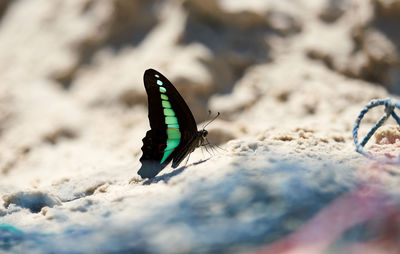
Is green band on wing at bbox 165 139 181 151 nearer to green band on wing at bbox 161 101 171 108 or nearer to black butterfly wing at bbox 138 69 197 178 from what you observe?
black butterfly wing at bbox 138 69 197 178

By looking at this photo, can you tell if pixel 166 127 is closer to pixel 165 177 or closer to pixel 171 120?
pixel 171 120

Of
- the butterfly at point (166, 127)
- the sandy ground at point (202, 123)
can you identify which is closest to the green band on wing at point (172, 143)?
the butterfly at point (166, 127)

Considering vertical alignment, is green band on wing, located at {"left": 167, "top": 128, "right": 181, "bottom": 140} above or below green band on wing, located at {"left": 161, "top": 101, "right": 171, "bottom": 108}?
below

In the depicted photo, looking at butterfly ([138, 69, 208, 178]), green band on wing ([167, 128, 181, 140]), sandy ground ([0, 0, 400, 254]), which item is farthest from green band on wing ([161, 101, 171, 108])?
sandy ground ([0, 0, 400, 254])

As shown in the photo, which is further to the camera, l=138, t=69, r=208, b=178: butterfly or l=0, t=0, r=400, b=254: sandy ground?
l=138, t=69, r=208, b=178: butterfly

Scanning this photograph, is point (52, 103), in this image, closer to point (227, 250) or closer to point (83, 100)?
point (83, 100)
